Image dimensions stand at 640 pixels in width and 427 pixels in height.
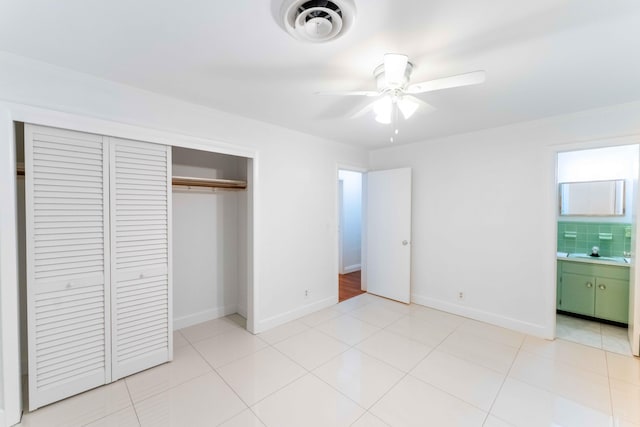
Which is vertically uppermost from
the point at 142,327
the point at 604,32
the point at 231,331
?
the point at 604,32

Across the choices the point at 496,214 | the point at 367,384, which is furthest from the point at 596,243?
the point at 367,384

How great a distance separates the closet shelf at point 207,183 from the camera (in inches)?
109

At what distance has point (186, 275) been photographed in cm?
311

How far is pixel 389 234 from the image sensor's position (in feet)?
13.4

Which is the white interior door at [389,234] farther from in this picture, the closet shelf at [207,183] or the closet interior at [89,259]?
the closet interior at [89,259]

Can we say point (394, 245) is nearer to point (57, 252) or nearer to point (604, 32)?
point (604, 32)

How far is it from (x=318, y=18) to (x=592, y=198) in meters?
4.22

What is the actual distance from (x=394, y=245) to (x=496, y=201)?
57.0 inches

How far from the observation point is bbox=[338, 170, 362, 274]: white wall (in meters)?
5.85

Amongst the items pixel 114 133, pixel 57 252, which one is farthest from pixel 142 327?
pixel 114 133

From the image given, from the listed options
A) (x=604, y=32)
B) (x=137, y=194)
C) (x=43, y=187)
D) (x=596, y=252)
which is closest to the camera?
(x=604, y=32)

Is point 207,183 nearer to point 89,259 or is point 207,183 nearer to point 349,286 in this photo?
point 89,259

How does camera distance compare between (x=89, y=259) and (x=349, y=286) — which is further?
(x=349, y=286)

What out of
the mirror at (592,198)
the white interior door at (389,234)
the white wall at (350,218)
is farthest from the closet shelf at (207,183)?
the mirror at (592,198)
